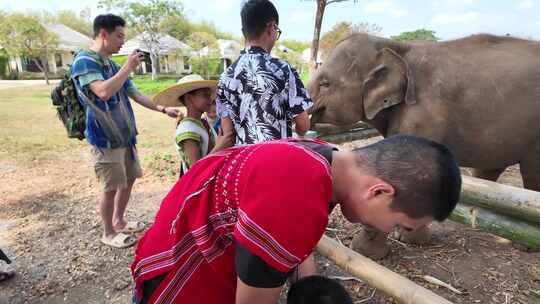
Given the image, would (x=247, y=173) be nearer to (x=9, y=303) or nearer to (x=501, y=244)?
(x=9, y=303)

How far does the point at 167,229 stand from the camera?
4.38 ft

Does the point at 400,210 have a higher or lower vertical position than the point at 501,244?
higher

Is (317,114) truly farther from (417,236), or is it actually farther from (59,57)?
(59,57)

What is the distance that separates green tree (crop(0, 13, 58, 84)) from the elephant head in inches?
1035

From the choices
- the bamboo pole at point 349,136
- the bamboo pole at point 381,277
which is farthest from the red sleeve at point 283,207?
the bamboo pole at point 349,136

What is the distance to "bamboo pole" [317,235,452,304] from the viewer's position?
189 cm

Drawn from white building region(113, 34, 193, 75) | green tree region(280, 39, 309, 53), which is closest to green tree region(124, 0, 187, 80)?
white building region(113, 34, 193, 75)

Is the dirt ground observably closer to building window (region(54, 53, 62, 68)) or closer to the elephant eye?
the elephant eye

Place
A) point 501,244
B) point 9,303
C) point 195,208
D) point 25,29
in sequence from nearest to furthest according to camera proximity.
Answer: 1. point 195,208
2. point 9,303
3. point 501,244
4. point 25,29

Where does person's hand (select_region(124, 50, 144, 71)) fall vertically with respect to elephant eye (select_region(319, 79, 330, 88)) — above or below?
above

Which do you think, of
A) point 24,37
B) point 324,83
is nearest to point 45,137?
point 324,83

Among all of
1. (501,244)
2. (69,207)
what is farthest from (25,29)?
(501,244)

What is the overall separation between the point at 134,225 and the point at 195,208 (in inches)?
120

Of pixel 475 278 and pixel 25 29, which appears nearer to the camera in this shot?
pixel 475 278
